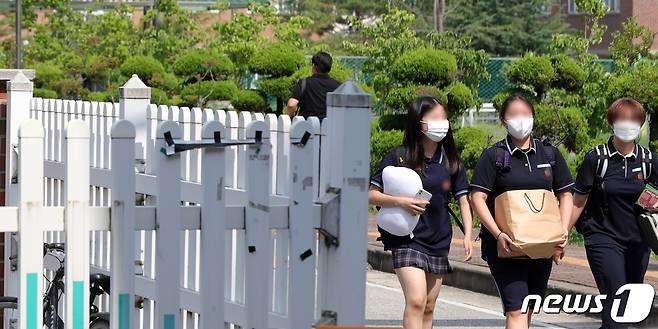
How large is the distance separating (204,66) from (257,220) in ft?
73.0

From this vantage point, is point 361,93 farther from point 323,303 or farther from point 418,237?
point 418,237

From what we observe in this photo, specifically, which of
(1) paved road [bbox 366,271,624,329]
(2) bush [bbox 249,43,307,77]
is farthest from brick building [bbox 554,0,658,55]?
(1) paved road [bbox 366,271,624,329]

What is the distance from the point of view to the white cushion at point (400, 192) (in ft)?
24.7

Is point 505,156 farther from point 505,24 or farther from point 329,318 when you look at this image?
point 505,24

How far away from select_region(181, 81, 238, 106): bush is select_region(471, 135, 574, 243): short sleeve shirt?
58.5 feet

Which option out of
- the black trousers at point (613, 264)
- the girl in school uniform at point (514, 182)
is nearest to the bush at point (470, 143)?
the black trousers at point (613, 264)

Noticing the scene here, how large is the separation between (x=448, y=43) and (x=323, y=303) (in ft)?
51.2

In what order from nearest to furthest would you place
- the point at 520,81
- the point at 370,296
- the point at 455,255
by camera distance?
the point at 370,296, the point at 455,255, the point at 520,81

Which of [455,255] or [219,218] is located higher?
[219,218]

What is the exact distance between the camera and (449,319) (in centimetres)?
1063

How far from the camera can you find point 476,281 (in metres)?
12.2

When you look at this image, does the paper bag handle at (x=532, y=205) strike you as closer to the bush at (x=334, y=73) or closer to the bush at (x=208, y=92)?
the bush at (x=334, y=73)

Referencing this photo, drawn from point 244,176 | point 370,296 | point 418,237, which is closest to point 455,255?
point 370,296

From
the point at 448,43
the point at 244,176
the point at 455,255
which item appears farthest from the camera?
the point at 448,43
